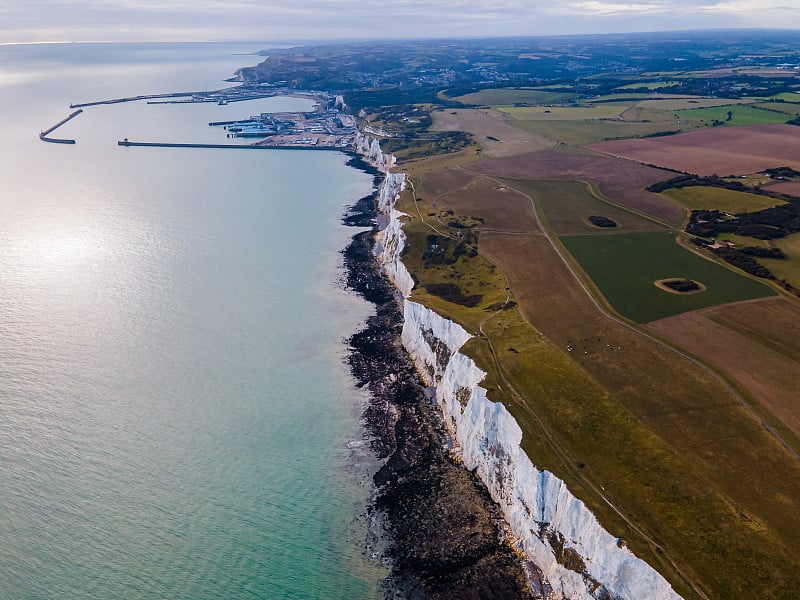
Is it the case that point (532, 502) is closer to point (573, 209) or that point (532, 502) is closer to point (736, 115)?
point (573, 209)

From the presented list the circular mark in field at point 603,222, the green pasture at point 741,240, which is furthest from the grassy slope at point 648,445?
the green pasture at point 741,240

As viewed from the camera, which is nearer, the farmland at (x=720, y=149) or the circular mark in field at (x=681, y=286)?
the circular mark in field at (x=681, y=286)

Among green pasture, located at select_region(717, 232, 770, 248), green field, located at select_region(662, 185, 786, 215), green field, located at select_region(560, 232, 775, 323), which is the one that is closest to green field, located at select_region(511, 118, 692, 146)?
green field, located at select_region(662, 185, 786, 215)

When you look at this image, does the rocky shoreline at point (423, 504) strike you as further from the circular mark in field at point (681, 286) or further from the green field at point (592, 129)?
the green field at point (592, 129)

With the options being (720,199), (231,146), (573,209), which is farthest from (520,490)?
(231,146)

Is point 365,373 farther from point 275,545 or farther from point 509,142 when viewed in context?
point 509,142

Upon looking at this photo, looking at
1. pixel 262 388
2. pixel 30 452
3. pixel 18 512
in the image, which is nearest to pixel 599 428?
pixel 262 388

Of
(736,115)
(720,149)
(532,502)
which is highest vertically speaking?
(736,115)
